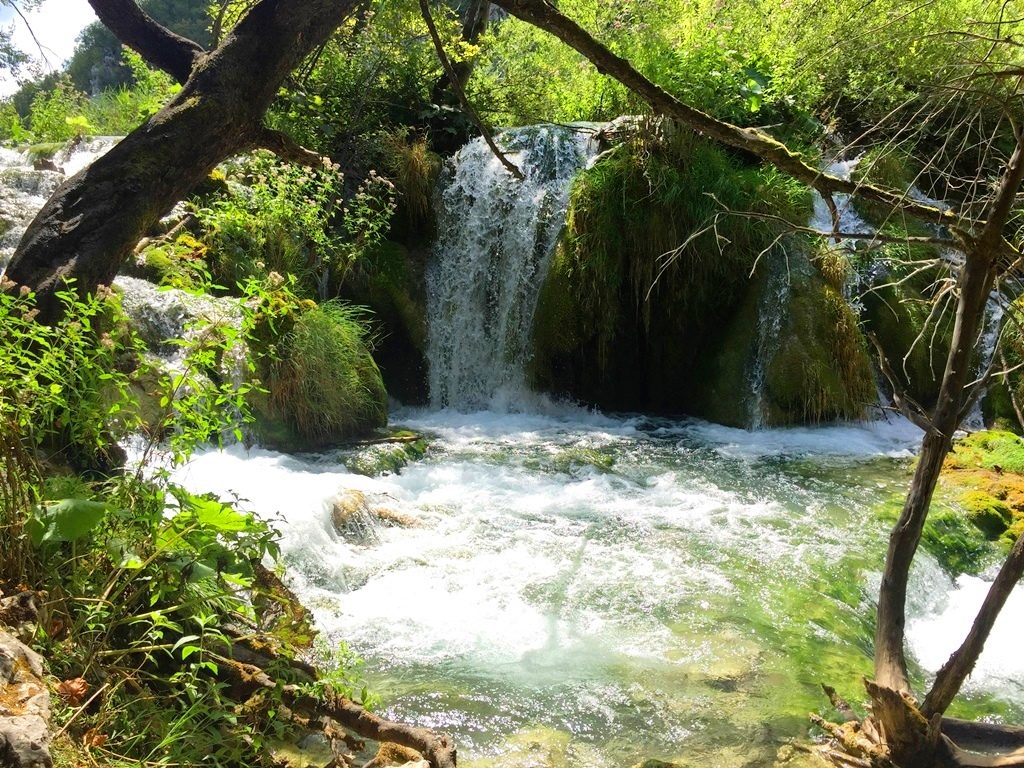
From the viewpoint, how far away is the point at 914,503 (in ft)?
8.04

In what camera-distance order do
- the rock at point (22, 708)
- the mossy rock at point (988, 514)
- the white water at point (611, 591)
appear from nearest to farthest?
the rock at point (22, 708) < the white water at point (611, 591) < the mossy rock at point (988, 514)

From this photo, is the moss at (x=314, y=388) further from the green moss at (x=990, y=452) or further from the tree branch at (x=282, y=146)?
the green moss at (x=990, y=452)

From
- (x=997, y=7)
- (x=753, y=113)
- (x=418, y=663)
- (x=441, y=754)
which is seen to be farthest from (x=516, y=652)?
(x=753, y=113)

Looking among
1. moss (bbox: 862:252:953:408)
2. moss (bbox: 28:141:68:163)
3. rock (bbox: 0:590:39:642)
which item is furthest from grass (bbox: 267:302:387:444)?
moss (bbox: 28:141:68:163)

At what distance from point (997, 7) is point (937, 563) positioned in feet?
11.9

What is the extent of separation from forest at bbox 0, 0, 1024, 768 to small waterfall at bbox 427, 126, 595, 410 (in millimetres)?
41

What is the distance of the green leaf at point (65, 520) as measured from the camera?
1.99 meters

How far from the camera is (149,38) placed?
3578 mm

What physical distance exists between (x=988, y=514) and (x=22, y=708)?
5.99 metres

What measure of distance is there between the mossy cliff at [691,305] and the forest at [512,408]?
0.05 meters

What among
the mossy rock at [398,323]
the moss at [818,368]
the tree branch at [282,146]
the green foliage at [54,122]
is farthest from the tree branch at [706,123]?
the green foliage at [54,122]

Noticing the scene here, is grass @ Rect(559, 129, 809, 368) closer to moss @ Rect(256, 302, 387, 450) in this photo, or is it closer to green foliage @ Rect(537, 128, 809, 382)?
green foliage @ Rect(537, 128, 809, 382)

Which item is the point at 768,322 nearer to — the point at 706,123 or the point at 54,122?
the point at 706,123

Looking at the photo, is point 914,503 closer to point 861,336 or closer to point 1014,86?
point 1014,86
